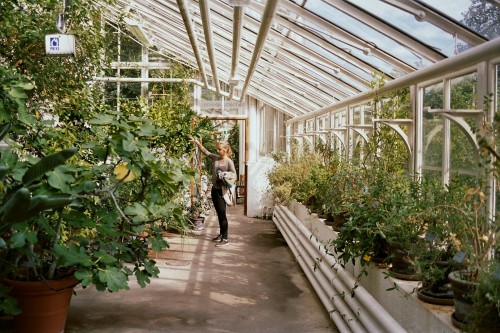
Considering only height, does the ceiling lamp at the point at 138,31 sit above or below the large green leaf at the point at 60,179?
above

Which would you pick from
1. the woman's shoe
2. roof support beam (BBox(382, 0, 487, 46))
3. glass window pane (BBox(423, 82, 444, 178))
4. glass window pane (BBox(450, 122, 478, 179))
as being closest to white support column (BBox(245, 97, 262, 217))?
the woman's shoe

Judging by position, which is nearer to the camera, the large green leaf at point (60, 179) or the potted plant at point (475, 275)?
the potted plant at point (475, 275)

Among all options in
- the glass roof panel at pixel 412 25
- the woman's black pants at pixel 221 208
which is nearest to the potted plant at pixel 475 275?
the glass roof panel at pixel 412 25

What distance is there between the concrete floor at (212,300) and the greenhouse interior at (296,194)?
3 cm

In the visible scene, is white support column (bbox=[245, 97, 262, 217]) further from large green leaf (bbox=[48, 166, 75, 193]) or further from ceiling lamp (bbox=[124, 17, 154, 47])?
large green leaf (bbox=[48, 166, 75, 193])

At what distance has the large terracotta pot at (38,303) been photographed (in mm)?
3703

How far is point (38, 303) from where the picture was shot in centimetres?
372

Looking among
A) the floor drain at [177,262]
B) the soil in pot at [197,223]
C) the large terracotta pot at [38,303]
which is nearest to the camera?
the large terracotta pot at [38,303]

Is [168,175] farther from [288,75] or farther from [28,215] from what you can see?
[288,75]

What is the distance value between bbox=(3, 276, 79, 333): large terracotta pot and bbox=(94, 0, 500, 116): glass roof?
2.33 meters

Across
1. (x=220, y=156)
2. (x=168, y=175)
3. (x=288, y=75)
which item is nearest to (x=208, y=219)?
(x=220, y=156)

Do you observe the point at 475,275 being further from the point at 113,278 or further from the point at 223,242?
the point at 223,242

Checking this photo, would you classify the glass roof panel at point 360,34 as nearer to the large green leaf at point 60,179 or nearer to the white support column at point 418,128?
the white support column at point 418,128

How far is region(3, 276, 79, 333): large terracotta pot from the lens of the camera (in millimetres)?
3703
